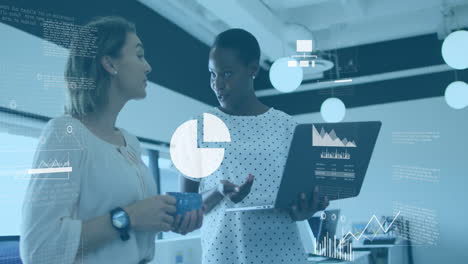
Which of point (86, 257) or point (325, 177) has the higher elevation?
point (325, 177)

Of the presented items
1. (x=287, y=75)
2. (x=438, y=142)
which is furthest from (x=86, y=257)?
(x=438, y=142)

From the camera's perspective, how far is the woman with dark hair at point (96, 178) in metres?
0.73

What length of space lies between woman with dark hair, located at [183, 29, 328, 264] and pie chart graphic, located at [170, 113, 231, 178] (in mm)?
17

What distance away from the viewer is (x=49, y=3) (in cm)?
120

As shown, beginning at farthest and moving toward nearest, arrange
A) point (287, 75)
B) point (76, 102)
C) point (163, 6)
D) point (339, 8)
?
point (339, 8) < point (163, 6) < point (287, 75) < point (76, 102)

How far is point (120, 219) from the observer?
76cm

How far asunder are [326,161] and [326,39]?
2.18 metres

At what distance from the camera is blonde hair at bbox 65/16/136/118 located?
87cm

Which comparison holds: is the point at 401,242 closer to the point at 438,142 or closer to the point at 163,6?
the point at 438,142

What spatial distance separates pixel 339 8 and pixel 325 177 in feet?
8.55
